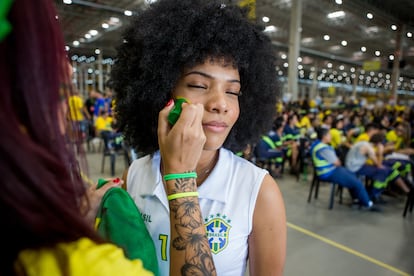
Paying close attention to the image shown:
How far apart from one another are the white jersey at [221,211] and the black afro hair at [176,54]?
386mm

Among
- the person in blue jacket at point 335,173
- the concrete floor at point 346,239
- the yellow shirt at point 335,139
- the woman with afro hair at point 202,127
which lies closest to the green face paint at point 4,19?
the woman with afro hair at point 202,127

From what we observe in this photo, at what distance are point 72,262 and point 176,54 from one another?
97 centimetres

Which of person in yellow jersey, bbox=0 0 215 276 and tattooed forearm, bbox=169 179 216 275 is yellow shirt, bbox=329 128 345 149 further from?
person in yellow jersey, bbox=0 0 215 276

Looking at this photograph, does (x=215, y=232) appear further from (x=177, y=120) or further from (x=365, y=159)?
(x=365, y=159)

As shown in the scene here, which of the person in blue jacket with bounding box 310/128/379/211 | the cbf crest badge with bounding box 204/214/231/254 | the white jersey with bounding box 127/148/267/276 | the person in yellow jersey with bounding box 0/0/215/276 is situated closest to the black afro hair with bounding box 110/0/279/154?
the white jersey with bounding box 127/148/267/276

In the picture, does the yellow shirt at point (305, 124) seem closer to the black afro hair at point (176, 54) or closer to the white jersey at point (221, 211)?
the black afro hair at point (176, 54)

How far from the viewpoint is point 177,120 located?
73 cm

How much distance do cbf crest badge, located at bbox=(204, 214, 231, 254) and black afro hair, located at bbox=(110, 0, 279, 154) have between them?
53 centimetres

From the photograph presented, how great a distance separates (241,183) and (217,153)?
202mm

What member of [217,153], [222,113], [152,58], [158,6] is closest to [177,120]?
[222,113]

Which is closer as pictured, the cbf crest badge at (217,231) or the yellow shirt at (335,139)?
the cbf crest badge at (217,231)

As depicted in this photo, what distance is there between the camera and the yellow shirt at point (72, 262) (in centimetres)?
39

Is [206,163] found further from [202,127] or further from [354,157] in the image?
[354,157]

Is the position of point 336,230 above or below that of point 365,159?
below
